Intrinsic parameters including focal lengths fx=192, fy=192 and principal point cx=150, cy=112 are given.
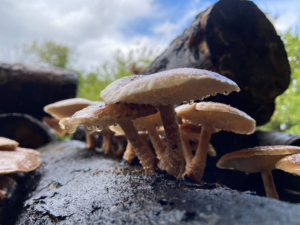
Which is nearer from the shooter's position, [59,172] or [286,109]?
[59,172]

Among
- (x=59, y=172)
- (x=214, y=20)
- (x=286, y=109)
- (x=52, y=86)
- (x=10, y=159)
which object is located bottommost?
(x=59, y=172)

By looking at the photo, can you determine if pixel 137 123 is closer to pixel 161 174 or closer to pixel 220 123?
pixel 161 174

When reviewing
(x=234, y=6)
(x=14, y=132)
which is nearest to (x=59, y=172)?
(x=14, y=132)

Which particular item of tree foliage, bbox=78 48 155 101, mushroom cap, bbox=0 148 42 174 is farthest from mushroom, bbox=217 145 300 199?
tree foliage, bbox=78 48 155 101

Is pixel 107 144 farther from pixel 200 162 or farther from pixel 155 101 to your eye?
pixel 155 101

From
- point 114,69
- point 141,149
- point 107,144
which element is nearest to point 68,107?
point 107,144

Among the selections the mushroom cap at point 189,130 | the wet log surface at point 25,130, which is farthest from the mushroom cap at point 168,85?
the wet log surface at point 25,130

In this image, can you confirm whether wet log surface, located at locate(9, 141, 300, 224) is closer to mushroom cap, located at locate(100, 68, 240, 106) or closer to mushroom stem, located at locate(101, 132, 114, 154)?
mushroom cap, located at locate(100, 68, 240, 106)
